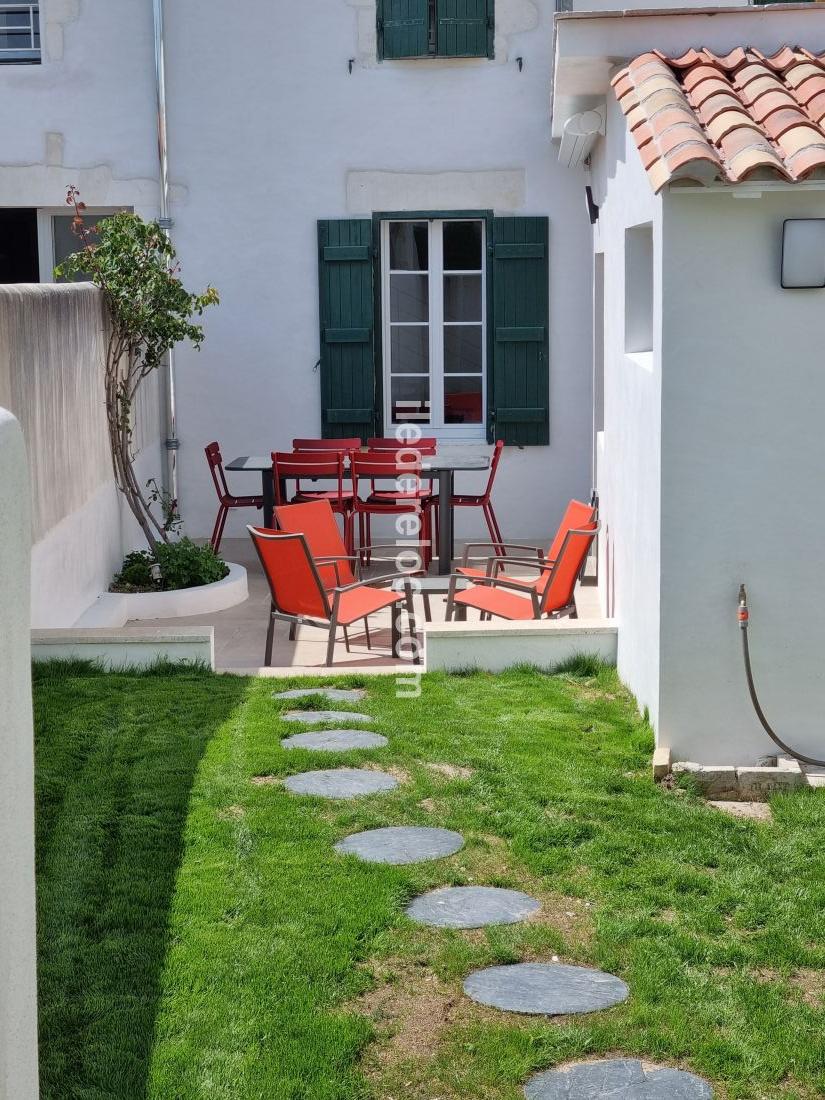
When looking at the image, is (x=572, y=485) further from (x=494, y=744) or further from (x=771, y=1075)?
(x=771, y=1075)

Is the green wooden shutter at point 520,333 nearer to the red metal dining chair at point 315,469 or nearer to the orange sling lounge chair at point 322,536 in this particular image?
the red metal dining chair at point 315,469

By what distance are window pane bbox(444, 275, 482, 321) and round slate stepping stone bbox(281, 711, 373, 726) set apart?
239 inches

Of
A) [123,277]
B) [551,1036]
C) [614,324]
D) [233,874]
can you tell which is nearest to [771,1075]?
[551,1036]

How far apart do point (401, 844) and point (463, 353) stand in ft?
24.6

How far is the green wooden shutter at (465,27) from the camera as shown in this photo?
10891 mm

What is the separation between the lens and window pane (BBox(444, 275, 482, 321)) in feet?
37.6

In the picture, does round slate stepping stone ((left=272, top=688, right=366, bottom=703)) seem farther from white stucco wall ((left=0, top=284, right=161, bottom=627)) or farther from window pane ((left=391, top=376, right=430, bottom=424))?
window pane ((left=391, top=376, right=430, bottom=424))

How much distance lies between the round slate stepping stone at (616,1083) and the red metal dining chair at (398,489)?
625 centimetres

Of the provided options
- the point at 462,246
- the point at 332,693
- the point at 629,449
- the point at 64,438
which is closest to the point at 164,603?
the point at 64,438

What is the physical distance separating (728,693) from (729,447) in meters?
0.91

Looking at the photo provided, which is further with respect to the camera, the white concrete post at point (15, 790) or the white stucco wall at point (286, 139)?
the white stucco wall at point (286, 139)

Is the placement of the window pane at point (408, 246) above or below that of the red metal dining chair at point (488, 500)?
above

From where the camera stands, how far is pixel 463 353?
37.9ft

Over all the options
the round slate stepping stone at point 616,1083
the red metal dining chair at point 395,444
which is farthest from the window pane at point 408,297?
the round slate stepping stone at point 616,1083
